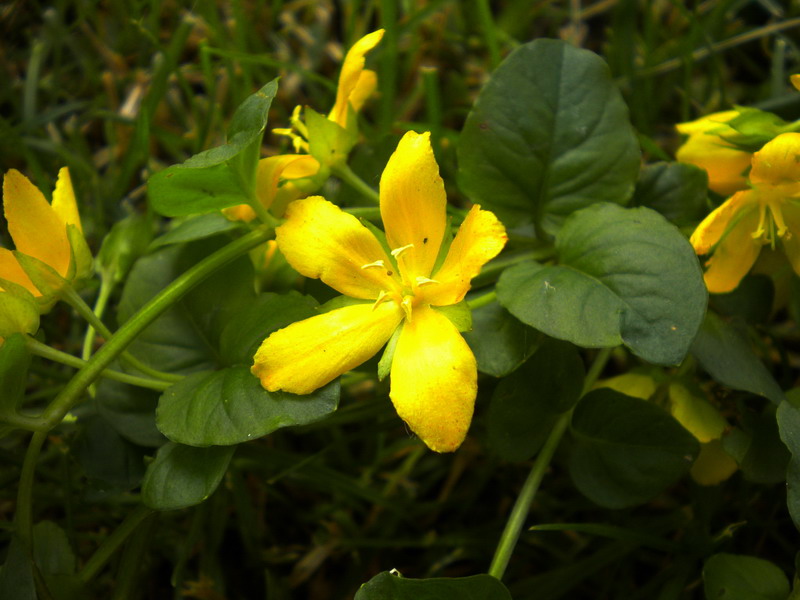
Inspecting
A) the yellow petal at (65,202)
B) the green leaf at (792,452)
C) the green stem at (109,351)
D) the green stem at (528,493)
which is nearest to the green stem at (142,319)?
the green stem at (109,351)

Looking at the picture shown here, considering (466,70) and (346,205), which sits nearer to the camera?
(346,205)

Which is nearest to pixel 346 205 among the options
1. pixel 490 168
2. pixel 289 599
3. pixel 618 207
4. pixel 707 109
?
pixel 490 168

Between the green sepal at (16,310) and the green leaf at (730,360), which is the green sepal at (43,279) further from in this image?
the green leaf at (730,360)

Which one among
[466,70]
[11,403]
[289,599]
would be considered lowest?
[289,599]

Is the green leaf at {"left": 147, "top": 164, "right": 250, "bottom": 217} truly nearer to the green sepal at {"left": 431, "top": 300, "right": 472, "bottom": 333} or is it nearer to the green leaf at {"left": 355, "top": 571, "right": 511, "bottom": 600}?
the green sepal at {"left": 431, "top": 300, "right": 472, "bottom": 333}

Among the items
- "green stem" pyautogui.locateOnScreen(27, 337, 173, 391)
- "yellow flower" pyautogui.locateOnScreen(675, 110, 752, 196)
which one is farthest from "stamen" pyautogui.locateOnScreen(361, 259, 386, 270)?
"yellow flower" pyautogui.locateOnScreen(675, 110, 752, 196)

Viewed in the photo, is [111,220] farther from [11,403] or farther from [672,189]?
[672,189]

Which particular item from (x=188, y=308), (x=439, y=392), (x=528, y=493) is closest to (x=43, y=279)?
(x=188, y=308)
